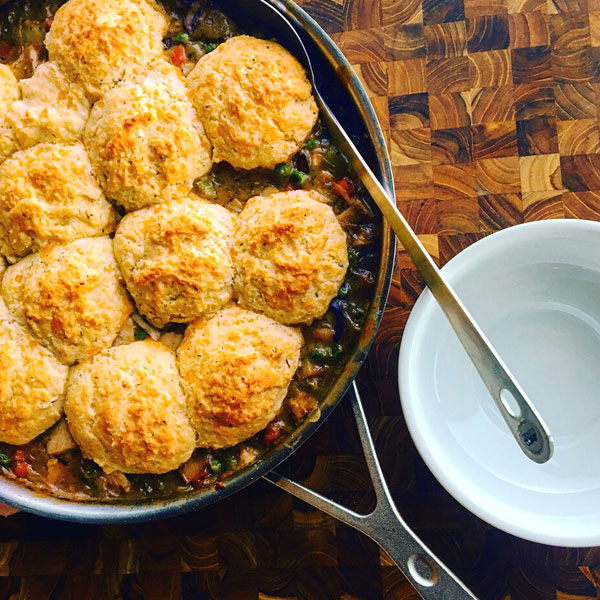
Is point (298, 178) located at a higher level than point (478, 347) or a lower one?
higher

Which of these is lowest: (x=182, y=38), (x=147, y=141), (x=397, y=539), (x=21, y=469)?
(x=397, y=539)

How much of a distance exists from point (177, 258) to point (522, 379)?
160 centimetres

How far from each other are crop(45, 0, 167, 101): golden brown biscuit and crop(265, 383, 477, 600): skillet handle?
1588 millimetres

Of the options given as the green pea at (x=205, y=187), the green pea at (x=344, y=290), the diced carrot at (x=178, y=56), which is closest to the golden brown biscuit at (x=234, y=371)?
the green pea at (x=344, y=290)

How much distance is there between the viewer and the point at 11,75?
8.67 ft

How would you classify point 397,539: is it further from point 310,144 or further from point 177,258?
point 310,144

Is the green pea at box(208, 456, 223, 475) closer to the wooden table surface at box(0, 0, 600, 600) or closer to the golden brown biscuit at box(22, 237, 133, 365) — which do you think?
the wooden table surface at box(0, 0, 600, 600)

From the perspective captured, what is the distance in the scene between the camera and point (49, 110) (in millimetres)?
2547

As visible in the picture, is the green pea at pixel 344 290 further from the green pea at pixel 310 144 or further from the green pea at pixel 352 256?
the green pea at pixel 310 144

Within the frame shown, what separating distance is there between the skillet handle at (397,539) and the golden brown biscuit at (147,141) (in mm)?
1101

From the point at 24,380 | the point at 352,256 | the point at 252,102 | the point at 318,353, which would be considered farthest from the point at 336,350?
the point at 24,380

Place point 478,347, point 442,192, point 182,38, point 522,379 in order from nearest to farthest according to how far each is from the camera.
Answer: point 478,347 < point 182,38 < point 522,379 < point 442,192

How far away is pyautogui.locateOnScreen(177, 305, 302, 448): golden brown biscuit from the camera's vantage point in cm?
241

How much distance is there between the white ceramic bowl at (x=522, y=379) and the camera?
8.09ft
